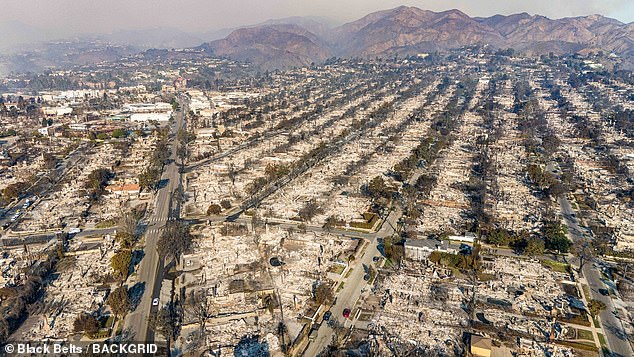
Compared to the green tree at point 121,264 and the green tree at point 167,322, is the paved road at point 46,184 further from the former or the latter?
the green tree at point 167,322

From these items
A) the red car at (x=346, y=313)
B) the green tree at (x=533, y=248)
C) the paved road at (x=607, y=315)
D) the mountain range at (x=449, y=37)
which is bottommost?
the red car at (x=346, y=313)

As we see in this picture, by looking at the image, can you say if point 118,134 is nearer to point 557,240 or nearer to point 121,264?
point 121,264

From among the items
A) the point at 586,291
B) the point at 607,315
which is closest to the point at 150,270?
the point at 586,291

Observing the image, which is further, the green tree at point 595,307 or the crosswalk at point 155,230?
the crosswalk at point 155,230

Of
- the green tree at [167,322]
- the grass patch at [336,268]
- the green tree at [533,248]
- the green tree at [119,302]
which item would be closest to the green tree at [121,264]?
the green tree at [119,302]

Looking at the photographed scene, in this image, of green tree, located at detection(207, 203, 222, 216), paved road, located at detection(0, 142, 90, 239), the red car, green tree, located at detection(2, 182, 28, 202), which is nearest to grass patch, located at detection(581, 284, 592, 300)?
the red car

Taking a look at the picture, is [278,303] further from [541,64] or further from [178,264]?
[541,64]
